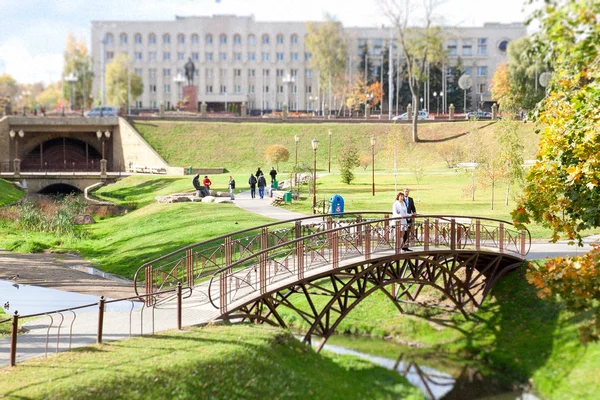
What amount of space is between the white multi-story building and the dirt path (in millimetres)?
86104

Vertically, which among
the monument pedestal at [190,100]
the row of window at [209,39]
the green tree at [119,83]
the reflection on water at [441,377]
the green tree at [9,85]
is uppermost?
the row of window at [209,39]

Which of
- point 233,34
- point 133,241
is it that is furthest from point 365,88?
point 133,241

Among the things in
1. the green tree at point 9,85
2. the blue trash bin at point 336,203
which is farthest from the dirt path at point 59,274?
the green tree at point 9,85

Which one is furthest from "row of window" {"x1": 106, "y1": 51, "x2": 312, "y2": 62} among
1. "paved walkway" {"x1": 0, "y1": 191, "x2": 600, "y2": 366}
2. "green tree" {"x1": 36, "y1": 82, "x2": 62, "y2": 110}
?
"paved walkway" {"x1": 0, "y1": 191, "x2": 600, "y2": 366}

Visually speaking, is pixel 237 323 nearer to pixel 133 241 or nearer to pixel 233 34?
pixel 133 241

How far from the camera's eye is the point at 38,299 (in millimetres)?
23484

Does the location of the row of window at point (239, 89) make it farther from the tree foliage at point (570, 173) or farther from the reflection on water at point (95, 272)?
the tree foliage at point (570, 173)

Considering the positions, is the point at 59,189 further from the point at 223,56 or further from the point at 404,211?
the point at 223,56

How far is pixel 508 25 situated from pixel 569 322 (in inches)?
3956

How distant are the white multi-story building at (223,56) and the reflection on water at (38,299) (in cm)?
9270

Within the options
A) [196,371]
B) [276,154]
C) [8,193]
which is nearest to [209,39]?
[276,154]

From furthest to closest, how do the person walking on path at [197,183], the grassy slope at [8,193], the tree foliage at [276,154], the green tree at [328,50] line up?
the green tree at [328,50], the tree foliage at [276,154], the grassy slope at [8,193], the person walking on path at [197,183]

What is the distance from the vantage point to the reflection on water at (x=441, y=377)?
18266 millimetres

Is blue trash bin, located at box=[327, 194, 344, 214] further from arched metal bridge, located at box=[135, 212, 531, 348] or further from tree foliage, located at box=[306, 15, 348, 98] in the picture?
tree foliage, located at box=[306, 15, 348, 98]
